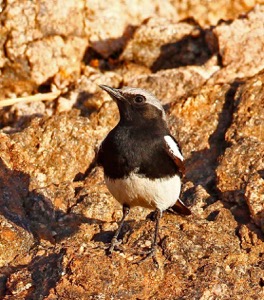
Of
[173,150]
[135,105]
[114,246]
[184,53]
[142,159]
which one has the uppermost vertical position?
[135,105]

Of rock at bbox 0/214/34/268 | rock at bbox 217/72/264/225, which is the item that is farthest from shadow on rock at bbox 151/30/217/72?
rock at bbox 0/214/34/268

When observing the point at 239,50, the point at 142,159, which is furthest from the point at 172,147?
the point at 239,50

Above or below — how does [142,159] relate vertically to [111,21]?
above

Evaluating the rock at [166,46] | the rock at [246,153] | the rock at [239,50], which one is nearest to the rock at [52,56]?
the rock at [166,46]

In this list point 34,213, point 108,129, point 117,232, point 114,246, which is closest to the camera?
point 114,246

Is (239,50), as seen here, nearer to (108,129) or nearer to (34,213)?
(108,129)

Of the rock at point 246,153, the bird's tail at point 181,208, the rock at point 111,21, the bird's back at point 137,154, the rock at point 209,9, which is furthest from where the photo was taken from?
the rock at point 209,9

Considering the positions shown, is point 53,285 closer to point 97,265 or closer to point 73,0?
point 97,265

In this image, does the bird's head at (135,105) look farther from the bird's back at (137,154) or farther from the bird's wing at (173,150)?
the bird's wing at (173,150)
